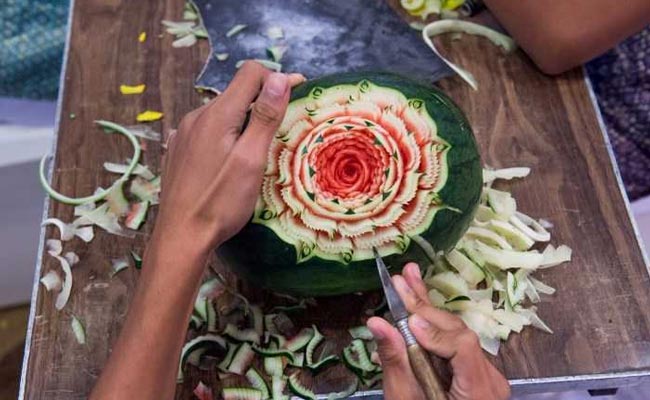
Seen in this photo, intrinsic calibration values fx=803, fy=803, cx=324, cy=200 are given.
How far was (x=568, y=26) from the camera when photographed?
1.29m

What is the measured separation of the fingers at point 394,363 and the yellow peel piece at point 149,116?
0.63 meters

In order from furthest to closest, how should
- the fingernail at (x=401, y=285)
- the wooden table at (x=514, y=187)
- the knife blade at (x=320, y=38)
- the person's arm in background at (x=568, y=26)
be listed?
the knife blade at (x=320, y=38) < the person's arm in background at (x=568, y=26) < the wooden table at (x=514, y=187) < the fingernail at (x=401, y=285)

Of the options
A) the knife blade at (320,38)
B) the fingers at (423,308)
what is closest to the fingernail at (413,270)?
the fingers at (423,308)

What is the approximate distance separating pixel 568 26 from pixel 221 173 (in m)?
0.65

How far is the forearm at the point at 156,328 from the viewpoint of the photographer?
3.10 feet

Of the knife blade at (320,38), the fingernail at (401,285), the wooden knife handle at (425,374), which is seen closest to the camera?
the wooden knife handle at (425,374)

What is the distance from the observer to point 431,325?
0.90 metres

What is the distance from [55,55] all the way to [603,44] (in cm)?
109

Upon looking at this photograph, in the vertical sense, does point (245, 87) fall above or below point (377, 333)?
above

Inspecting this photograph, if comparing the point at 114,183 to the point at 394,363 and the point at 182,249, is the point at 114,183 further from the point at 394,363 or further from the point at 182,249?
the point at 394,363

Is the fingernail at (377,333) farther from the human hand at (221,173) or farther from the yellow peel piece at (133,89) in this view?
the yellow peel piece at (133,89)

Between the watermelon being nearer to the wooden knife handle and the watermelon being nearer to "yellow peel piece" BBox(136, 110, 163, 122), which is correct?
the wooden knife handle

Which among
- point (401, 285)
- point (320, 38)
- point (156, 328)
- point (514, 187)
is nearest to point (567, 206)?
point (514, 187)

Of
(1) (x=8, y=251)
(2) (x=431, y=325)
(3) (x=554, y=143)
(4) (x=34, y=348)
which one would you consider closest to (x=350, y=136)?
(2) (x=431, y=325)
